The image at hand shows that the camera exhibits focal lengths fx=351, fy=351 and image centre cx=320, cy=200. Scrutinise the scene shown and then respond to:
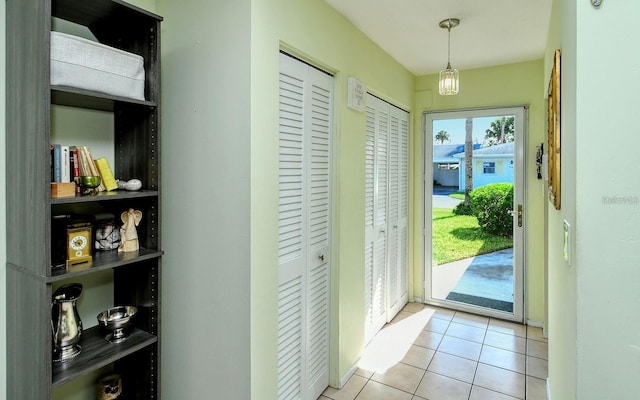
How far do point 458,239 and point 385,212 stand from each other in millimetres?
1066

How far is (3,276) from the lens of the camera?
4.78 ft

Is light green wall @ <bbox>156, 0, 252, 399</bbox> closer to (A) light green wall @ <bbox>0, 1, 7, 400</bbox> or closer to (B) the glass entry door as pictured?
(A) light green wall @ <bbox>0, 1, 7, 400</bbox>

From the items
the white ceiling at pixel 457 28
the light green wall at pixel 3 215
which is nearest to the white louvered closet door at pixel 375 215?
the white ceiling at pixel 457 28

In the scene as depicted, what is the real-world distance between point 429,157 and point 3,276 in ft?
11.6

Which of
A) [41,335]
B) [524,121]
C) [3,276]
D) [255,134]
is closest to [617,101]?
[255,134]

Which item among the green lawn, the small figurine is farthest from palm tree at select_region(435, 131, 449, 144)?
the small figurine

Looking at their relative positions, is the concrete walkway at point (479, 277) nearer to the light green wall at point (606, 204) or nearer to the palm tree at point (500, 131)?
the palm tree at point (500, 131)

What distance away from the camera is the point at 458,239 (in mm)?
3760

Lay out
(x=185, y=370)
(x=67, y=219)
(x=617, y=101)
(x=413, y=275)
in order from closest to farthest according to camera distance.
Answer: (x=617, y=101), (x=67, y=219), (x=185, y=370), (x=413, y=275)

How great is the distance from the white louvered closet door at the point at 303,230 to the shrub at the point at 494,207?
2.05 meters

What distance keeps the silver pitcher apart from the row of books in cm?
49

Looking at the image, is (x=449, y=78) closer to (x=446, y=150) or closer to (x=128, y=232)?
(x=446, y=150)

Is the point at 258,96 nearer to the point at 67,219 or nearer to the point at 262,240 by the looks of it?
the point at 262,240

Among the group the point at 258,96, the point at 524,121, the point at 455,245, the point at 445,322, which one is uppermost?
the point at 524,121
